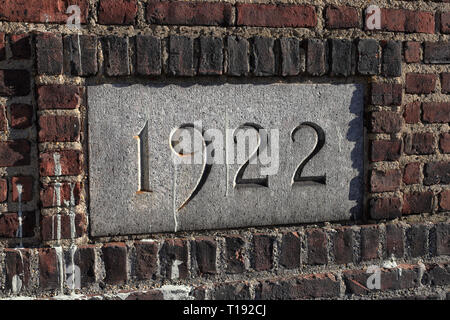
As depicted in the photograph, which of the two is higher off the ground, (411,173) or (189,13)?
(189,13)

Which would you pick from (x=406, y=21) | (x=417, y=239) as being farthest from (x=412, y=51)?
(x=417, y=239)

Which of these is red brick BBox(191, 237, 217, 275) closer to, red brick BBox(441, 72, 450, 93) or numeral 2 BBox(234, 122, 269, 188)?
numeral 2 BBox(234, 122, 269, 188)

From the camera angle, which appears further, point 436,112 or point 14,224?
point 436,112

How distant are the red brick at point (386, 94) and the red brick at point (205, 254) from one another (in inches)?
31.4

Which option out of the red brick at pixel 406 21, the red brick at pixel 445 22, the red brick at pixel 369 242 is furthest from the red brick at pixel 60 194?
the red brick at pixel 445 22

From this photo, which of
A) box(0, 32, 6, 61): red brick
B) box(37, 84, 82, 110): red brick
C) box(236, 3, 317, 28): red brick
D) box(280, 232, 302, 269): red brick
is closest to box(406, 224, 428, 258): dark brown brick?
box(280, 232, 302, 269): red brick

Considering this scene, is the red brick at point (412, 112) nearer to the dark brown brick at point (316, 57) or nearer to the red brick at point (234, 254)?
the dark brown brick at point (316, 57)

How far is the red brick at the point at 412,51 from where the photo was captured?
1921 mm

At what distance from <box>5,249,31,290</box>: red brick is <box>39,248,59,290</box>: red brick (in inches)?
1.6

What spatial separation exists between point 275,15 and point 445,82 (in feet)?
2.39

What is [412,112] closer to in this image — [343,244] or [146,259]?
[343,244]

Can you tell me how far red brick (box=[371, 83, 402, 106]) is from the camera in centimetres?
189

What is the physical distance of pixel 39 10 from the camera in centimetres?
164

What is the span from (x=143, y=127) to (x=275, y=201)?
55cm
